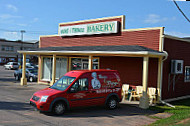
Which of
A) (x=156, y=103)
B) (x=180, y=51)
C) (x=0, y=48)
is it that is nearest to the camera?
(x=156, y=103)

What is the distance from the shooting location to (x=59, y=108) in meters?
9.95

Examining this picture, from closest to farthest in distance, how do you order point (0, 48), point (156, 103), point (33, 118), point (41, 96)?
point (33, 118) < point (41, 96) < point (156, 103) < point (0, 48)

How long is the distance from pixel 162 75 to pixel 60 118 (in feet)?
25.1

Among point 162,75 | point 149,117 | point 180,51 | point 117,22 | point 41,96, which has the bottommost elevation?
point 149,117

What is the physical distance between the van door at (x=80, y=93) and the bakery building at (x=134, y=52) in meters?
3.49

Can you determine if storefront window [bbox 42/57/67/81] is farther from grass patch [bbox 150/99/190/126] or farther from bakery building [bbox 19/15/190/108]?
grass patch [bbox 150/99/190/126]

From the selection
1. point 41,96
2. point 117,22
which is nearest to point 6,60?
point 117,22

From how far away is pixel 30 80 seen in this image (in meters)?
24.6

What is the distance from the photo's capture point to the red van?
32.2 ft

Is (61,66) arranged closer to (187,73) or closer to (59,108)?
(187,73)

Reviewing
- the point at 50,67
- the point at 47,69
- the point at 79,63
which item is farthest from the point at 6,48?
the point at 79,63

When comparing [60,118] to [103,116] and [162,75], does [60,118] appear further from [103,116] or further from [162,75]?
[162,75]

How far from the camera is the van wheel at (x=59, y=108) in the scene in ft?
32.4

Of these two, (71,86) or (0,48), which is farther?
(0,48)
